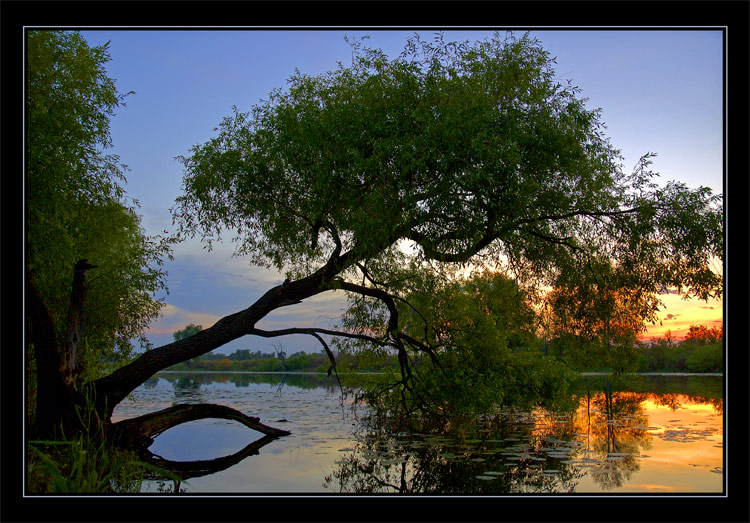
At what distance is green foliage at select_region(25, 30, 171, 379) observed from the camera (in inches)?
376

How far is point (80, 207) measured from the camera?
1112 centimetres

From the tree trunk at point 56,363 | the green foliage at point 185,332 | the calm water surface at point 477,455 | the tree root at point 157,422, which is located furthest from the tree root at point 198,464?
the green foliage at point 185,332

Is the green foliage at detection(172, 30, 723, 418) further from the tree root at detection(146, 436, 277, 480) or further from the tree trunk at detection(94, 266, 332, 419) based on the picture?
the tree root at detection(146, 436, 277, 480)

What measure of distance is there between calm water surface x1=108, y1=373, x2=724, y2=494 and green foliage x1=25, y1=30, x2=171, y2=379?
11.3 ft

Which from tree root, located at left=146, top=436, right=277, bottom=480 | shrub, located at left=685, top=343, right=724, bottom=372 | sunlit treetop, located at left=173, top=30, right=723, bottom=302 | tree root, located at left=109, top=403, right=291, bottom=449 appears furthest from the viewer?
shrub, located at left=685, top=343, right=724, bottom=372

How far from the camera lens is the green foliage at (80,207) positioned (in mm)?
9547

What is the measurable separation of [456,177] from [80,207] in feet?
24.4

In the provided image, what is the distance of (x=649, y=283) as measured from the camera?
1008 centimetres

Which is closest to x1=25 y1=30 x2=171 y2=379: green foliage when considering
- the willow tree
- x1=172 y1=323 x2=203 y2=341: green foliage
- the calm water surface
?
the willow tree
